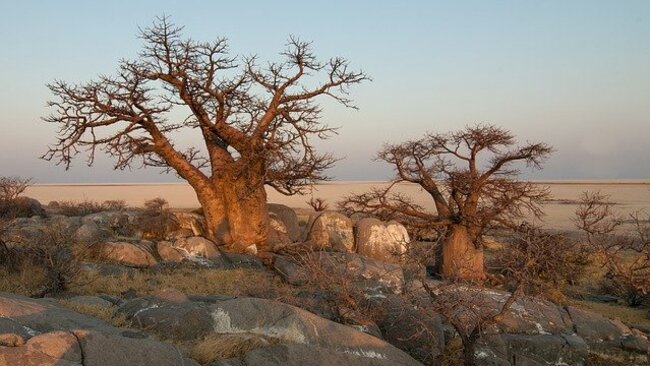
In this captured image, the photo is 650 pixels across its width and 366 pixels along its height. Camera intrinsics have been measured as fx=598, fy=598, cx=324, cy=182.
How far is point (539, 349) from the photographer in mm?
10867

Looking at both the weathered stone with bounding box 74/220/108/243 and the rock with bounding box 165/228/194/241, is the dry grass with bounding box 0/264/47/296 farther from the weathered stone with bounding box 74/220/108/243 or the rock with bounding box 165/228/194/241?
the rock with bounding box 165/228/194/241

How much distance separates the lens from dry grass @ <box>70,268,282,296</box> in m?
11.6

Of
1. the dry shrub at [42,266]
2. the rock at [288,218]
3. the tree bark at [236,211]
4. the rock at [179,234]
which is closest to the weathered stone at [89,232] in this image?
the rock at [179,234]

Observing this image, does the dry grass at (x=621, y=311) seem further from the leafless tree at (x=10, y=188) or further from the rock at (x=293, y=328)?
the leafless tree at (x=10, y=188)

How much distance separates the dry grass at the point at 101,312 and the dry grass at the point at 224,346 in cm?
117

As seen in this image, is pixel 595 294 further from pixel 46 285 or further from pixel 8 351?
pixel 8 351

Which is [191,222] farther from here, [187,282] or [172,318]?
[172,318]

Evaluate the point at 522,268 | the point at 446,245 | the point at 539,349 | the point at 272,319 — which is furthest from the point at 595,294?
the point at 272,319

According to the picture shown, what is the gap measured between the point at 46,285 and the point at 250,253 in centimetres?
745

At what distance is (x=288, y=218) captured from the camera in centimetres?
2011

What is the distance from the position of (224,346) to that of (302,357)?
3.01 ft

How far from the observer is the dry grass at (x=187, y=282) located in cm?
1157

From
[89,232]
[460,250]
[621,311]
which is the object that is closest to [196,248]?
[89,232]

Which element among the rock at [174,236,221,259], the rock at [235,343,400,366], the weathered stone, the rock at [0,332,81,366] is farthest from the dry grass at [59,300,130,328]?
the weathered stone
